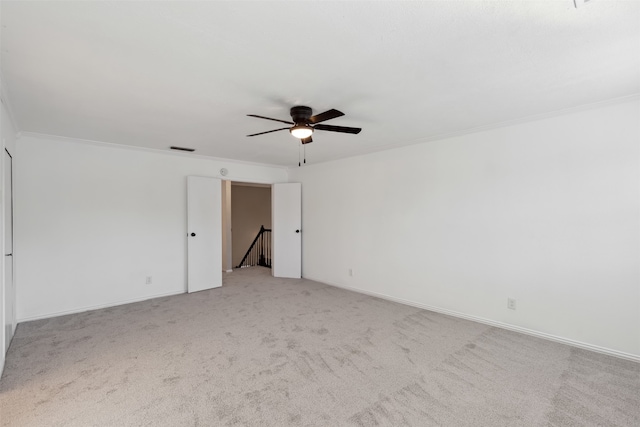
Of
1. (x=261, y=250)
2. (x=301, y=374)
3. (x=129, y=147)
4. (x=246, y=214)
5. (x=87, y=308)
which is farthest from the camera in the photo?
(x=246, y=214)

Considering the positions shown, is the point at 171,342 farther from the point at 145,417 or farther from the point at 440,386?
the point at 440,386

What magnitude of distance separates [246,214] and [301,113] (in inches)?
304

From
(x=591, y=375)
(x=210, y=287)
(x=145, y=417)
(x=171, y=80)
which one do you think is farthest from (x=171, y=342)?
(x=591, y=375)

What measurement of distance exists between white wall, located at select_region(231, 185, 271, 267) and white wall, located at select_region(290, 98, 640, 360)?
5806 millimetres

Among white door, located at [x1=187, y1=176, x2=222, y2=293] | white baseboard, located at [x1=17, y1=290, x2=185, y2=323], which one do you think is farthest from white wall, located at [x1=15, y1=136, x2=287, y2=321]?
white door, located at [x1=187, y1=176, x2=222, y2=293]

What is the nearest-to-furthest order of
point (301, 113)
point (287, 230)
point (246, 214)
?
point (301, 113) < point (287, 230) < point (246, 214)

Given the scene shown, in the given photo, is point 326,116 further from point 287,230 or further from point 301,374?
point 287,230

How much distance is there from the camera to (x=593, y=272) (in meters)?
2.90

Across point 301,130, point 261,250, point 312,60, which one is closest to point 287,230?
point 261,250

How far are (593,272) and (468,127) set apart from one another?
6.58ft

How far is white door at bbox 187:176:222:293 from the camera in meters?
5.07

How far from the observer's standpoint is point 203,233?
525cm

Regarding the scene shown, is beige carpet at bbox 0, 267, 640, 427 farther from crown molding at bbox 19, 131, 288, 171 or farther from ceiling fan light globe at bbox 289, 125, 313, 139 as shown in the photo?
crown molding at bbox 19, 131, 288, 171

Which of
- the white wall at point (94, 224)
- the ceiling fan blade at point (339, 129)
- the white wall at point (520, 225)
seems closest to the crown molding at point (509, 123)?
the white wall at point (520, 225)
